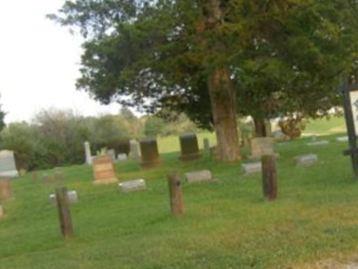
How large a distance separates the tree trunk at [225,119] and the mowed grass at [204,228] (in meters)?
7.75

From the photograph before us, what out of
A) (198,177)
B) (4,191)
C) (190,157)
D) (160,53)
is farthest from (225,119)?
(4,191)

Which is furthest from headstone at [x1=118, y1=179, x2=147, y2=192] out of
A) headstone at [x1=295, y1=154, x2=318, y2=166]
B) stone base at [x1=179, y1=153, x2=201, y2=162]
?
stone base at [x1=179, y1=153, x2=201, y2=162]

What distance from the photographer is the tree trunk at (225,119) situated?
26320 millimetres

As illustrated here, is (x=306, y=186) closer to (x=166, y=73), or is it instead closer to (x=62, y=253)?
(x=62, y=253)

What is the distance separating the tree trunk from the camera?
86.4 feet

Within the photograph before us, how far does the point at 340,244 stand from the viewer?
859 cm

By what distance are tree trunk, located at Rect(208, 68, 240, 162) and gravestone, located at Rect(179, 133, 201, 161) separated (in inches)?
168

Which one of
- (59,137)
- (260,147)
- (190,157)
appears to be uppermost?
(59,137)

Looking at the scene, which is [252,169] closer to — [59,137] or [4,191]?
[4,191]

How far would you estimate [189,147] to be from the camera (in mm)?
31781

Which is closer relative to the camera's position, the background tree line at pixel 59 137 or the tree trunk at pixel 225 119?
the tree trunk at pixel 225 119

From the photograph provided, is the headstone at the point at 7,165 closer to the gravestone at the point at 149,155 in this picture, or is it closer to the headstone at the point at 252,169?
the gravestone at the point at 149,155

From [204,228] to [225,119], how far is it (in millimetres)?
16282

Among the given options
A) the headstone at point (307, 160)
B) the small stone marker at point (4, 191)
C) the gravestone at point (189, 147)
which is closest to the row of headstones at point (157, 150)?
the gravestone at point (189, 147)
